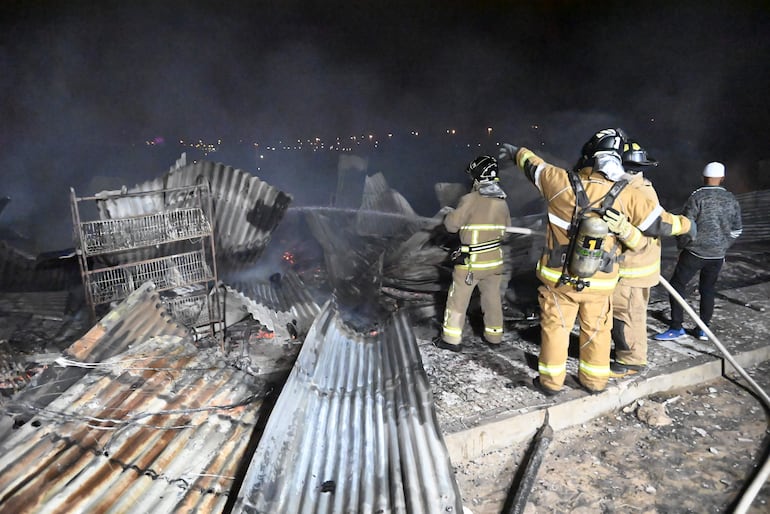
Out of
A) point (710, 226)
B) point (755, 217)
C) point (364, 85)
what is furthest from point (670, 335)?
point (364, 85)

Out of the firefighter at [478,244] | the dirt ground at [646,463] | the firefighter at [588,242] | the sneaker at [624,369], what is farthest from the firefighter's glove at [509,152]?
the dirt ground at [646,463]

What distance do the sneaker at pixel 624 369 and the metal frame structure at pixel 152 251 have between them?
337 cm

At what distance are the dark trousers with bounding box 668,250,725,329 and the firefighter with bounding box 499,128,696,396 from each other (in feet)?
3.70

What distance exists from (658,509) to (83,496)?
2918mm

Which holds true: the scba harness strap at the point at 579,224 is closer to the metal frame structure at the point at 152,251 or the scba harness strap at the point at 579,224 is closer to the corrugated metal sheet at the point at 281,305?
the corrugated metal sheet at the point at 281,305

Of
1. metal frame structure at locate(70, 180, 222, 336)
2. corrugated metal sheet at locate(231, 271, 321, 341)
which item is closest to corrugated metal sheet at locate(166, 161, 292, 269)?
corrugated metal sheet at locate(231, 271, 321, 341)

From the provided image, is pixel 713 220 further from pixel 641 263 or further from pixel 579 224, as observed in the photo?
pixel 579 224

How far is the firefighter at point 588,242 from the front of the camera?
9.89ft

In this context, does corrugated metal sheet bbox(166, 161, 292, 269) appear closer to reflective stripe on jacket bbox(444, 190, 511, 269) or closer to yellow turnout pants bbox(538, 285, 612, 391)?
reflective stripe on jacket bbox(444, 190, 511, 269)

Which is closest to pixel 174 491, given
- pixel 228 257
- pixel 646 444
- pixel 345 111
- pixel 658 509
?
pixel 658 509

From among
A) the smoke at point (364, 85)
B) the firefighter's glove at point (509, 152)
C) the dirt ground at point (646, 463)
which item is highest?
the smoke at point (364, 85)

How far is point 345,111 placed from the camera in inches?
990

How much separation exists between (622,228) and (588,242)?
0.26m

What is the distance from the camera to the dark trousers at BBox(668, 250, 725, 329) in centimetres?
407
